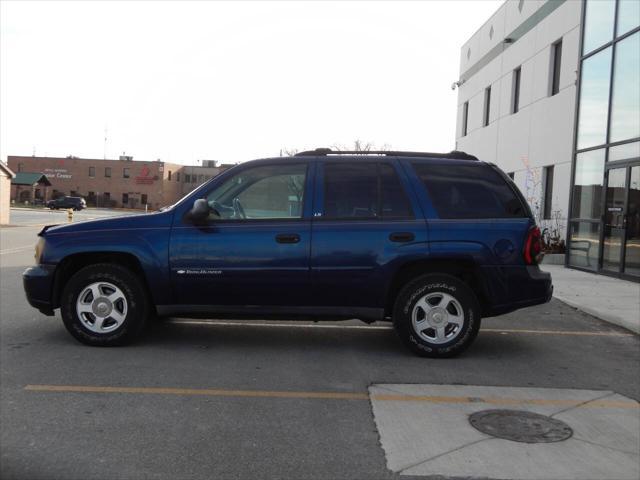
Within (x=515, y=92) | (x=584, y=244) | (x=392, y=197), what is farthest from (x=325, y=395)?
(x=515, y=92)

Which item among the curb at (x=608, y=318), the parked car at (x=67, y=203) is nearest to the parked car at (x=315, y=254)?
the curb at (x=608, y=318)

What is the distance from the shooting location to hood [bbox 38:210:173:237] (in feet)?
19.1

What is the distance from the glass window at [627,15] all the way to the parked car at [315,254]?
8.97 m

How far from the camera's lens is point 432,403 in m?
4.57

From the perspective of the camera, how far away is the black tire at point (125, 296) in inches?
229

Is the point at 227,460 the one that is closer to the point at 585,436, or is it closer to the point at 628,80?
the point at 585,436

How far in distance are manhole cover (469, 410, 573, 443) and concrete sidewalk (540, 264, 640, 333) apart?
13.1ft

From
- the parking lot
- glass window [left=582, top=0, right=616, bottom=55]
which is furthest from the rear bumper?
glass window [left=582, top=0, right=616, bottom=55]

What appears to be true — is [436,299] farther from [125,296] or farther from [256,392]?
[125,296]

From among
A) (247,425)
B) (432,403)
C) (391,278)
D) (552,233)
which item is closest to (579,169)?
(552,233)

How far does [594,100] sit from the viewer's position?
560 inches

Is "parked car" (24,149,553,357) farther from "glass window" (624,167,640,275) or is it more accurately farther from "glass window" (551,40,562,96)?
"glass window" (551,40,562,96)

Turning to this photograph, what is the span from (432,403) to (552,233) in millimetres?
13210

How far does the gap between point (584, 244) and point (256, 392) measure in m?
11.9
